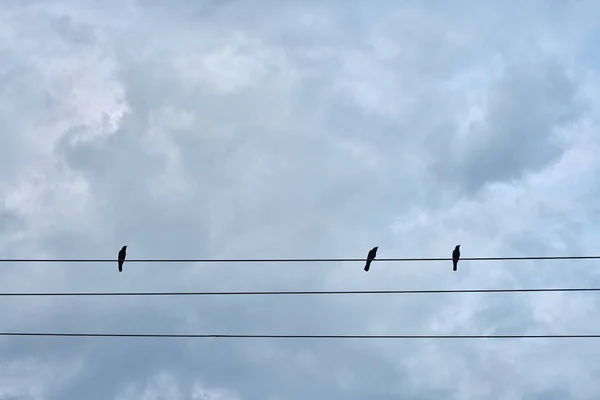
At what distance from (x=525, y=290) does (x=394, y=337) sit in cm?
432

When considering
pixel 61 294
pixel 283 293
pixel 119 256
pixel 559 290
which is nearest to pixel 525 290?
pixel 559 290

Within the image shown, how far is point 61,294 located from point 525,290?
14149mm

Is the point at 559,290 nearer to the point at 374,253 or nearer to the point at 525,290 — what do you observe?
the point at 525,290

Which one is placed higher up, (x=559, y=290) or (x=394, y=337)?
(x=559, y=290)

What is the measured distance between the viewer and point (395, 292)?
29.3 metres

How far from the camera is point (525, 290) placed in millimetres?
28984

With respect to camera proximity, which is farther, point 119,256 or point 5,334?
point 119,256

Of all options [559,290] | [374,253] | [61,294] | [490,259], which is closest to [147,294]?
[61,294]

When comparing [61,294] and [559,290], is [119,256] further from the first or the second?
[559,290]

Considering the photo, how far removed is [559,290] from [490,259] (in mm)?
2347

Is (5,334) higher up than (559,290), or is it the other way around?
(559,290)

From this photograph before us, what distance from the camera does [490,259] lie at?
29.0m

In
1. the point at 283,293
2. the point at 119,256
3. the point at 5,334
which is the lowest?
the point at 5,334

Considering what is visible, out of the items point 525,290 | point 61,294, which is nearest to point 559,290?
point 525,290
